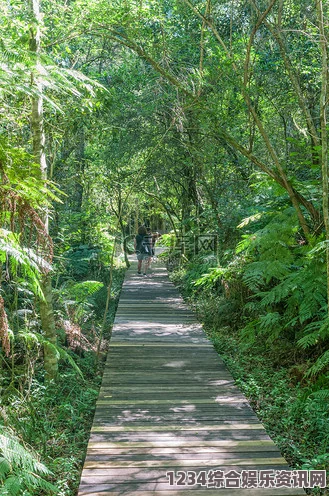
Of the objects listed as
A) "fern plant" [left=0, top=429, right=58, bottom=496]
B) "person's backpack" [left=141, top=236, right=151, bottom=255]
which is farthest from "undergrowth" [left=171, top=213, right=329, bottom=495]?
"person's backpack" [left=141, top=236, right=151, bottom=255]

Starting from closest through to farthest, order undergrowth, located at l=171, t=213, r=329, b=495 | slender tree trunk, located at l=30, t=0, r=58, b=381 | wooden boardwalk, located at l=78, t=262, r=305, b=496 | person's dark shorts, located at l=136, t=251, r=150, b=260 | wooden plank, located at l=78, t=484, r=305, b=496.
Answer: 1. wooden plank, located at l=78, t=484, r=305, b=496
2. wooden boardwalk, located at l=78, t=262, r=305, b=496
3. undergrowth, located at l=171, t=213, r=329, b=495
4. slender tree trunk, located at l=30, t=0, r=58, b=381
5. person's dark shorts, located at l=136, t=251, r=150, b=260

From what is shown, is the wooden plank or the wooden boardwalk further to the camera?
the wooden boardwalk

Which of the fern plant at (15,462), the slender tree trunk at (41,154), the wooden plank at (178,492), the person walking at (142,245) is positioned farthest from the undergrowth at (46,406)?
the person walking at (142,245)

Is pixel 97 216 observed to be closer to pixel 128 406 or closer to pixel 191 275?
pixel 191 275

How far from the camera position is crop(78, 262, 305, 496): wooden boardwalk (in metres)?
3.92

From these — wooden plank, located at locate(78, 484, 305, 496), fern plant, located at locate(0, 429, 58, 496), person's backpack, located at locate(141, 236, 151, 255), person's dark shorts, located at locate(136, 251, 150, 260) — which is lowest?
wooden plank, located at locate(78, 484, 305, 496)

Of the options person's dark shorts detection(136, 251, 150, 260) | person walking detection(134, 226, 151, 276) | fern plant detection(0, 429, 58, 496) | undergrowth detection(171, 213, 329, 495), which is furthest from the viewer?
person's dark shorts detection(136, 251, 150, 260)

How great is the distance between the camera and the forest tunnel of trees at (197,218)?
13.1ft

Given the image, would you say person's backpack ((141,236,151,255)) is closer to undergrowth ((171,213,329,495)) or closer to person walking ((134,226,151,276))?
person walking ((134,226,151,276))

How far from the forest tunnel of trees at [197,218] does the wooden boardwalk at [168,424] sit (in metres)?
0.36

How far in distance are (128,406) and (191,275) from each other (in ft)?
26.3

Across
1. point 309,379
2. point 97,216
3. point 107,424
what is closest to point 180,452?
point 107,424

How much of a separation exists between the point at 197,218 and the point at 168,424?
9191 millimetres

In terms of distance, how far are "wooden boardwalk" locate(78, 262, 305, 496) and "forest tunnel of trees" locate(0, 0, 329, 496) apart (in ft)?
1.19
